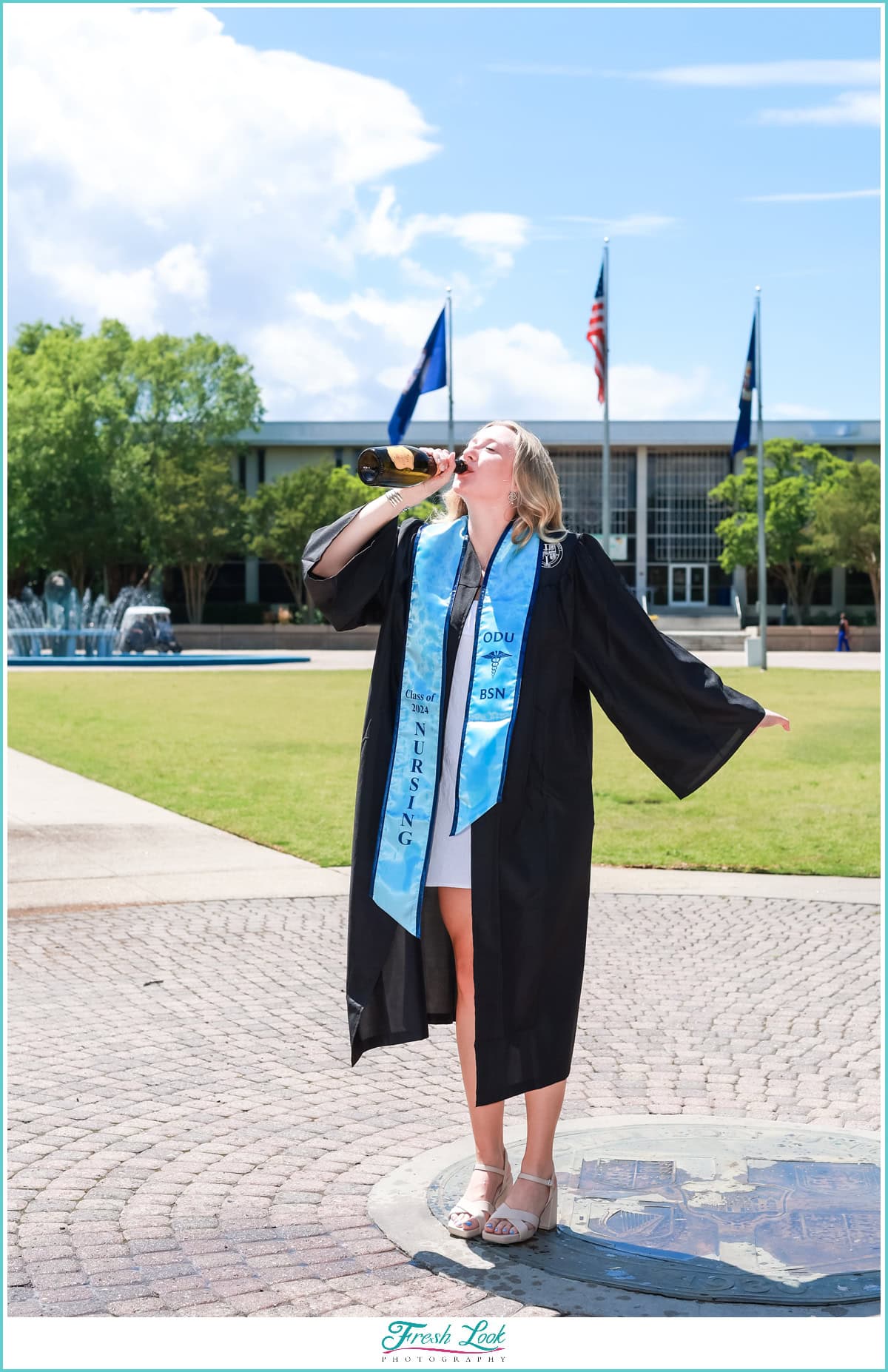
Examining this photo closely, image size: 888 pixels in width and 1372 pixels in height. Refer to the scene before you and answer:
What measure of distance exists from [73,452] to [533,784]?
61.6 m

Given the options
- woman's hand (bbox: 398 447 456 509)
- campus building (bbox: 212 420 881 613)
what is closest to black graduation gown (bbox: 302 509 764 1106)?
woman's hand (bbox: 398 447 456 509)

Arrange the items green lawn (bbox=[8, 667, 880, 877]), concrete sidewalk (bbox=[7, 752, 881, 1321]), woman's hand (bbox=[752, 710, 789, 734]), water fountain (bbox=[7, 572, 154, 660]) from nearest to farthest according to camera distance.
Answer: concrete sidewalk (bbox=[7, 752, 881, 1321]) → woman's hand (bbox=[752, 710, 789, 734]) → green lawn (bbox=[8, 667, 880, 877]) → water fountain (bbox=[7, 572, 154, 660])

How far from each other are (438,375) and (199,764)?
20142 millimetres

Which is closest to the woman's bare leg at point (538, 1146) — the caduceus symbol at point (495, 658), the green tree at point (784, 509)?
the caduceus symbol at point (495, 658)

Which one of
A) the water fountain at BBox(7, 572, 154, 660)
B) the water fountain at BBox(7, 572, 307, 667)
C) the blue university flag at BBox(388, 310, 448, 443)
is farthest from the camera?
the water fountain at BBox(7, 572, 154, 660)

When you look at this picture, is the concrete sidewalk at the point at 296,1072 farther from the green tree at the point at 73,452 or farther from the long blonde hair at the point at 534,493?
the green tree at the point at 73,452

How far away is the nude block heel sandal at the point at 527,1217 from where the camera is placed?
375 cm

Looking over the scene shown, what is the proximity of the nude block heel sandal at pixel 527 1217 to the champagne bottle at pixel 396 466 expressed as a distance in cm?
184

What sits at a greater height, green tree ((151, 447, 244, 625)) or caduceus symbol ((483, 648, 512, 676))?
green tree ((151, 447, 244, 625))

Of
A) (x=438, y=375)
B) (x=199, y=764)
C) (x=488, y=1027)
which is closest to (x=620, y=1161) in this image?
(x=488, y=1027)

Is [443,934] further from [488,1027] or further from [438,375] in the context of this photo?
[438,375]

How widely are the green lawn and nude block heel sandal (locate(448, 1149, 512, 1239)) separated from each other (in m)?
5.75

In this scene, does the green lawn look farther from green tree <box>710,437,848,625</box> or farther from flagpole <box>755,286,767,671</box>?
green tree <box>710,437,848,625</box>

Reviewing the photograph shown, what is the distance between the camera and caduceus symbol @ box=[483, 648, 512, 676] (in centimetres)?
378
